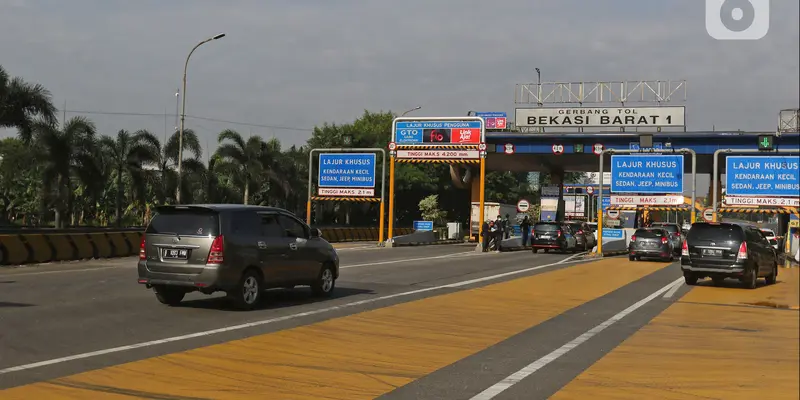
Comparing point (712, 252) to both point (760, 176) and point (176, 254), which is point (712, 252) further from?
point (760, 176)

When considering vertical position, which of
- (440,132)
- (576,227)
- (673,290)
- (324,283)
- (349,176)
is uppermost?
(440,132)

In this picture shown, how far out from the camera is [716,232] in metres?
20.4

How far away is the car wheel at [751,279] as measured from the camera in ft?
65.2

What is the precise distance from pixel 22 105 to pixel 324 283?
31233 mm

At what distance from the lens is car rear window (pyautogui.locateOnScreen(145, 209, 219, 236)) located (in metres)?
12.9

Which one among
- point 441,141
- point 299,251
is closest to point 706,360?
point 299,251

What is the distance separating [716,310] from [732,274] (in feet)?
17.2

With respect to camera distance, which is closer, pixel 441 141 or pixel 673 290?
pixel 673 290

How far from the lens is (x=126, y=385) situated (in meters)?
7.61

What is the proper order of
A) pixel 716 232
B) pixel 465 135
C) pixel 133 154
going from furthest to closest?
1. pixel 133 154
2. pixel 465 135
3. pixel 716 232

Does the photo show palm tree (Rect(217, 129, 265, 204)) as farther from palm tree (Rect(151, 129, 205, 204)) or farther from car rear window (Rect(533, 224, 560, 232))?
car rear window (Rect(533, 224, 560, 232))

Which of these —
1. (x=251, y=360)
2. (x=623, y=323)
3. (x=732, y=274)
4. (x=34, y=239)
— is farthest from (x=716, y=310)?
(x=34, y=239)

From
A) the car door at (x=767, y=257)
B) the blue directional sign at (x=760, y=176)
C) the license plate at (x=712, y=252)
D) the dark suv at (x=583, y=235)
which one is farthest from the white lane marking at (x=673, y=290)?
the dark suv at (x=583, y=235)

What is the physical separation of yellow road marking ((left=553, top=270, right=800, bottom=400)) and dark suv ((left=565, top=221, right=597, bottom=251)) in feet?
97.9
